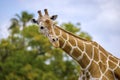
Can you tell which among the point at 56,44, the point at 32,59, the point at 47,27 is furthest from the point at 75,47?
the point at 32,59

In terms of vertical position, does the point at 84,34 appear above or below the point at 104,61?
below

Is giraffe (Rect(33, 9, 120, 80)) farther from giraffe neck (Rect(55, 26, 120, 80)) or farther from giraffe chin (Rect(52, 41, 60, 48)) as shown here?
giraffe chin (Rect(52, 41, 60, 48))

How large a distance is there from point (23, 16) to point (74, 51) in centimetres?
2997

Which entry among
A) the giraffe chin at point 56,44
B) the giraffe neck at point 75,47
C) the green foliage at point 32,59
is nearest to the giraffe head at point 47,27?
the giraffe chin at point 56,44

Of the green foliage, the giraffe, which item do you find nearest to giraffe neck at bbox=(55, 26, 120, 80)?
the giraffe

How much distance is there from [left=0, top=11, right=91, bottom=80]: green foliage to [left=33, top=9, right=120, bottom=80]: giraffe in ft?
81.2

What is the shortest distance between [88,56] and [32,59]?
2628 centimetres

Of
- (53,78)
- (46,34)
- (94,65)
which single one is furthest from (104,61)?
(53,78)

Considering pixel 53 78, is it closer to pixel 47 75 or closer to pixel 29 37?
pixel 47 75

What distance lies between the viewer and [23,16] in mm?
37562

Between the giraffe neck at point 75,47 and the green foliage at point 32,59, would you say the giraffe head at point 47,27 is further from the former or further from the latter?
the green foliage at point 32,59

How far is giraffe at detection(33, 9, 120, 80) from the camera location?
7699 mm

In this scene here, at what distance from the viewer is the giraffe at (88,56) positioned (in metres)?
7.70

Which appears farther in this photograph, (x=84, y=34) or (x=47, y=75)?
(x=84, y=34)
